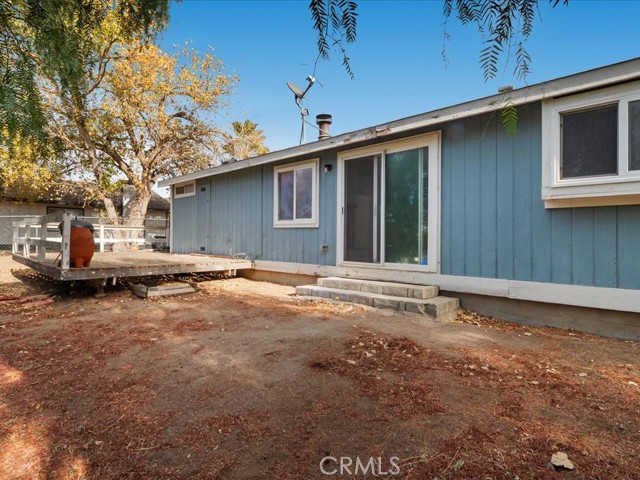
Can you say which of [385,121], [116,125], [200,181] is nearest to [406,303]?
[385,121]

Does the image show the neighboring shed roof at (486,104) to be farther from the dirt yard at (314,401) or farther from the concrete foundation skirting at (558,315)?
the concrete foundation skirting at (558,315)

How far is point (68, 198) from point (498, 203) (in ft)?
64.9

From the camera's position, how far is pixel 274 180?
23.5ft

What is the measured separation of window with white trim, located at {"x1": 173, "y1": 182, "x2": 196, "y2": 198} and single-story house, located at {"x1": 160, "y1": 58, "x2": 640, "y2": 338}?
3862 mm

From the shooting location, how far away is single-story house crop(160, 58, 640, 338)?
11.2ft

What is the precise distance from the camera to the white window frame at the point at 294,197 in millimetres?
6301

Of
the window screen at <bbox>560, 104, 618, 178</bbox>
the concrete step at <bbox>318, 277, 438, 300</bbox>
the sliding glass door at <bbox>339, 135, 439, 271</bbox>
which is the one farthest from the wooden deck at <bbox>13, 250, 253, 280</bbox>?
the window screen at <bbox>560, 104, 618, 178</bbox>

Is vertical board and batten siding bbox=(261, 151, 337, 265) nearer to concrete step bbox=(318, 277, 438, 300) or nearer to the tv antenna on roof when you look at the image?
concrete step bbox=(318, 277, 438, 300)

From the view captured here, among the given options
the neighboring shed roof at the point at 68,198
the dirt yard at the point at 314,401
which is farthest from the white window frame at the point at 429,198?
the neighboring shed roof at the point at 68,198

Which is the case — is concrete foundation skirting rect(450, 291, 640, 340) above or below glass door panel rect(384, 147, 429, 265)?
below

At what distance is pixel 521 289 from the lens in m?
4.00

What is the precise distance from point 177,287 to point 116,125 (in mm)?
9977

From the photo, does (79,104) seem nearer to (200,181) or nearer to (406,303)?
(406,303)

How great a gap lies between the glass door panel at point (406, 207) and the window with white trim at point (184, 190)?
619cm
